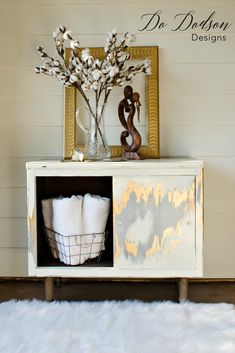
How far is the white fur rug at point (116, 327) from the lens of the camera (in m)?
1.41

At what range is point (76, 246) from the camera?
1778 millimetres

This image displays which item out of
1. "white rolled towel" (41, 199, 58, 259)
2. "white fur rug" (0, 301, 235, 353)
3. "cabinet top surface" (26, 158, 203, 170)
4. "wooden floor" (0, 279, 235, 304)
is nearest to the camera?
"white fur rug" (0, 301, 235, 353)

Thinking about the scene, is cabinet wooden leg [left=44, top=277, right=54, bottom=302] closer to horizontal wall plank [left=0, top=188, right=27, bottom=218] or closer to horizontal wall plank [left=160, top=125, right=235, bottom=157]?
horizontal wall plank [left=0, top=188, right=27, bottom=218]

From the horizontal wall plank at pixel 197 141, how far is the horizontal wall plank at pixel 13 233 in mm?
848

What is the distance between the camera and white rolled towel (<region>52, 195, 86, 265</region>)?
1756 mm

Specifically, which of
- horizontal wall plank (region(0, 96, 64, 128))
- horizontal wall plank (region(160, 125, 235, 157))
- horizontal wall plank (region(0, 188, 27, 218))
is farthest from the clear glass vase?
horizontal wall plank (region(0, 188, 27, 218))

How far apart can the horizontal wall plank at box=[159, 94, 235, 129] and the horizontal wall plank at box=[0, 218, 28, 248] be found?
930 mm

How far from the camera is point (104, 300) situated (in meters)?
1.90

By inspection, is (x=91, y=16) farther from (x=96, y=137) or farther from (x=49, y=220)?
(x=49, y=220)

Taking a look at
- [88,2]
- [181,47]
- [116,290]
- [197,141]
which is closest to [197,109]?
[197,141]

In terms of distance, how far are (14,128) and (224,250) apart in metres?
1.29

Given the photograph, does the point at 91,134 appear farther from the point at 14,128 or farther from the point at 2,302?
the point at 2,302

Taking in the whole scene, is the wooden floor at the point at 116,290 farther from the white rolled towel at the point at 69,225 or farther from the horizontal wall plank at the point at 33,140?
the horizontal wall plank at the point at 33,140

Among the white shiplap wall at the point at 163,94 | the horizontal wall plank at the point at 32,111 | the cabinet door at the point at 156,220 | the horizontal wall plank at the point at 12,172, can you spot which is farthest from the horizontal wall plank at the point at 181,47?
the cabinet door at the point at 156,220
